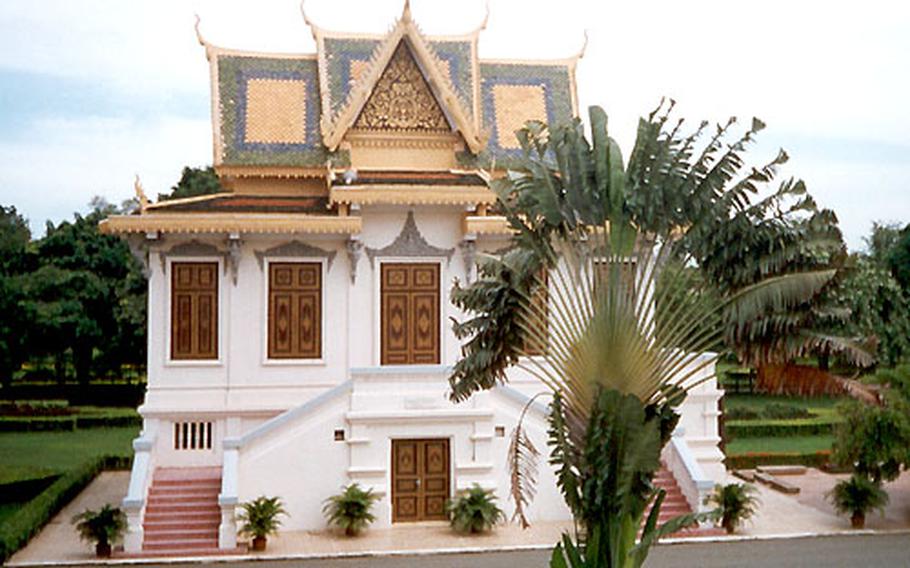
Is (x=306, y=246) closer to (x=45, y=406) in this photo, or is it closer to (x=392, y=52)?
(x=392, y=52)

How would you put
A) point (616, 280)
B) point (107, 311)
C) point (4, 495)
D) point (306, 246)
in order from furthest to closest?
point (107, 311)
point (4, 495)
point (306, 246)
point (616, 280)

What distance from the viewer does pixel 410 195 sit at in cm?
1889

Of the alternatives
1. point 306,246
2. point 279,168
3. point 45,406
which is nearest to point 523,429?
point 306,246

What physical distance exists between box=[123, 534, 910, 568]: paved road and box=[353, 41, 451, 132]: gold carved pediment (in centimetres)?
1012

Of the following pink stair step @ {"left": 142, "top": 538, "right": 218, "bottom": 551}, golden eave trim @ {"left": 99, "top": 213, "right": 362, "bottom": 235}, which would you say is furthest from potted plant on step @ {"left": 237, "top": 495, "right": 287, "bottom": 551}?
golden eave trim @ {"left": 99, "top": 213, "right": 362, "bottom": 235}

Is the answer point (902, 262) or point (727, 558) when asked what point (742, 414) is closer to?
point (902, 262)

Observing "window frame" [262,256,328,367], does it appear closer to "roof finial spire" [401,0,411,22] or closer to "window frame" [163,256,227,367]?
"window frame" [163,256,227,367]

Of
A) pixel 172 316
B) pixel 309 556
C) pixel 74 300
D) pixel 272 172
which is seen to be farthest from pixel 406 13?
pixel 74 300

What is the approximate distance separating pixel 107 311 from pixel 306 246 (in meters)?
21.5

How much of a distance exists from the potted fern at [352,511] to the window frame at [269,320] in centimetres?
343

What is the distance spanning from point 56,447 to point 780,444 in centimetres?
2064

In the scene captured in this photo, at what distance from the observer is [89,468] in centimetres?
2258

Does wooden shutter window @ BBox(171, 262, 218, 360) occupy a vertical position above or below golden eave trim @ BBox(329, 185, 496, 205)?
below

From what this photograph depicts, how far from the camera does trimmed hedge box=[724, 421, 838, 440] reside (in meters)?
30.4
